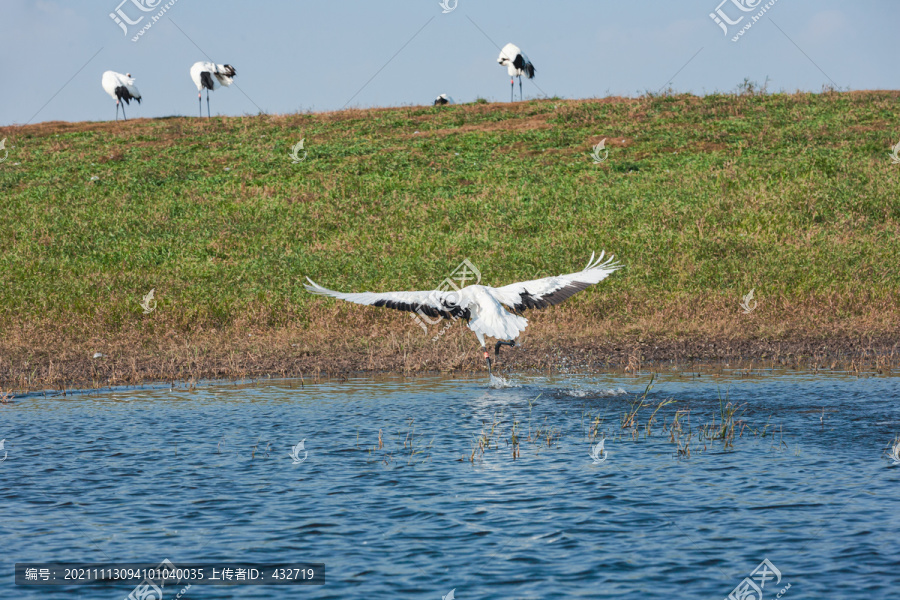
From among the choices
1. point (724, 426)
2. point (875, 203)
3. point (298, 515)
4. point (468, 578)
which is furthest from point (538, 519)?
point (875, 203)

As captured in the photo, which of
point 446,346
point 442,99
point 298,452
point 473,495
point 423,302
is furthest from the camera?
point 442,99

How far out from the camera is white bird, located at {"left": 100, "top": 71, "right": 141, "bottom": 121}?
153ft

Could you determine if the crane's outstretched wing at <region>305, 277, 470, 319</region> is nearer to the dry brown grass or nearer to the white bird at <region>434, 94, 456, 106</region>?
the dry brown grass

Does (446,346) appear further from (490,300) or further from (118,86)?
(118,86)

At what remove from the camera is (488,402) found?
12.5 meters

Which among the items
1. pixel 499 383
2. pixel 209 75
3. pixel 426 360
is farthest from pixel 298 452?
pixel 209 75

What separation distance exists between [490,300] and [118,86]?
38.7 m

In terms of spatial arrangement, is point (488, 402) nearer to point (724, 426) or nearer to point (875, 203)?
point (724, 426)

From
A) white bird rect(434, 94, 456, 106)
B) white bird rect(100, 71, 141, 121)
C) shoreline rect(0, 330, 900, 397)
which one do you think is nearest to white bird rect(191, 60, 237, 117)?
white bird rect(100, 71, 141, 121)

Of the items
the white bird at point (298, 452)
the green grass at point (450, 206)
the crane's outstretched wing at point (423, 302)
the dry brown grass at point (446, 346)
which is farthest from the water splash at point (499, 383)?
the green grass at point (450, 206)

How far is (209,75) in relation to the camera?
47094mm

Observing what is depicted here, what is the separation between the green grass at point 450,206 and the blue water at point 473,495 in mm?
8785

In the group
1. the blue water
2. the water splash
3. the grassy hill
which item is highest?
the grassy hill

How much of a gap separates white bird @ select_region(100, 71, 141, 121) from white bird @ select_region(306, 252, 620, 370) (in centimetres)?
3733
